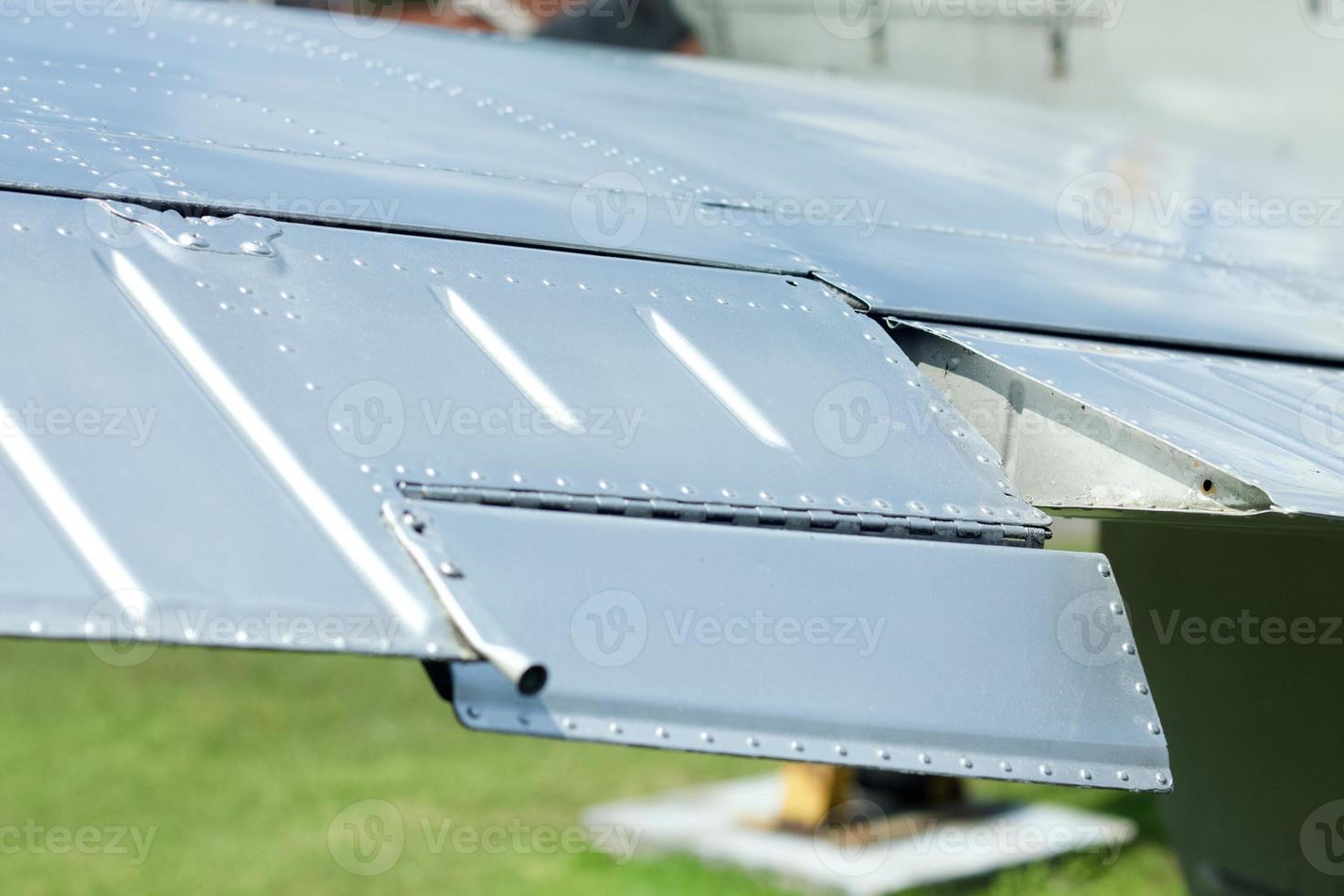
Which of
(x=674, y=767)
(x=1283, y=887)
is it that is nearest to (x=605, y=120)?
(x=1283, y=887)

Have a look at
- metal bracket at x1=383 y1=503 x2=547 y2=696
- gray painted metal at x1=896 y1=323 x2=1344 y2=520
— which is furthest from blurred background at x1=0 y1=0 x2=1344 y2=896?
metal bracket at x1=383 y1=503 x2=547 y2=696

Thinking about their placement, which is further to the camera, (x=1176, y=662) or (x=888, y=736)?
(x=1176, y=662)

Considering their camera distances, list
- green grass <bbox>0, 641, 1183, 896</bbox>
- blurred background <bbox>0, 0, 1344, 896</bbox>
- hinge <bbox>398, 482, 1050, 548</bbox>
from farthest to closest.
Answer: green grass <bbox>0, 641, 1183, 896</bbox> → blurred background <bbox>0, 0, 1344, 896</bbox> → hinge <bbox>398, 482, 1050, 548</bbox>

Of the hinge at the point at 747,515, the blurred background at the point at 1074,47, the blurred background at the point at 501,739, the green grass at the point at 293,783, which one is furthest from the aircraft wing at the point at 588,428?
the green grass at the point at 293,783

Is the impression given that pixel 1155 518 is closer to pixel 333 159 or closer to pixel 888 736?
pixel 888 736

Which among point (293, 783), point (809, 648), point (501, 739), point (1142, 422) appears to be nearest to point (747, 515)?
point (809, 648)

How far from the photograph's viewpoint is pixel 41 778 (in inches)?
365

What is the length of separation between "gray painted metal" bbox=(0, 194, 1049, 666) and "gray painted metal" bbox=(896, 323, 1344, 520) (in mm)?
135

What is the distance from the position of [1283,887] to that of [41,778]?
7499mm

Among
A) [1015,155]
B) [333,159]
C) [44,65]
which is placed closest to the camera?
[333,159]

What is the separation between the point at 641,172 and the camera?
11.8ft

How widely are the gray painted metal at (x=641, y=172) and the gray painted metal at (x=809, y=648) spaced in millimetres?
819

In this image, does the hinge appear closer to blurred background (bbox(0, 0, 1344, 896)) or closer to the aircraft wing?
the aircraft wing

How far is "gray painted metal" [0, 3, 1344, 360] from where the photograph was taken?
117 inches
